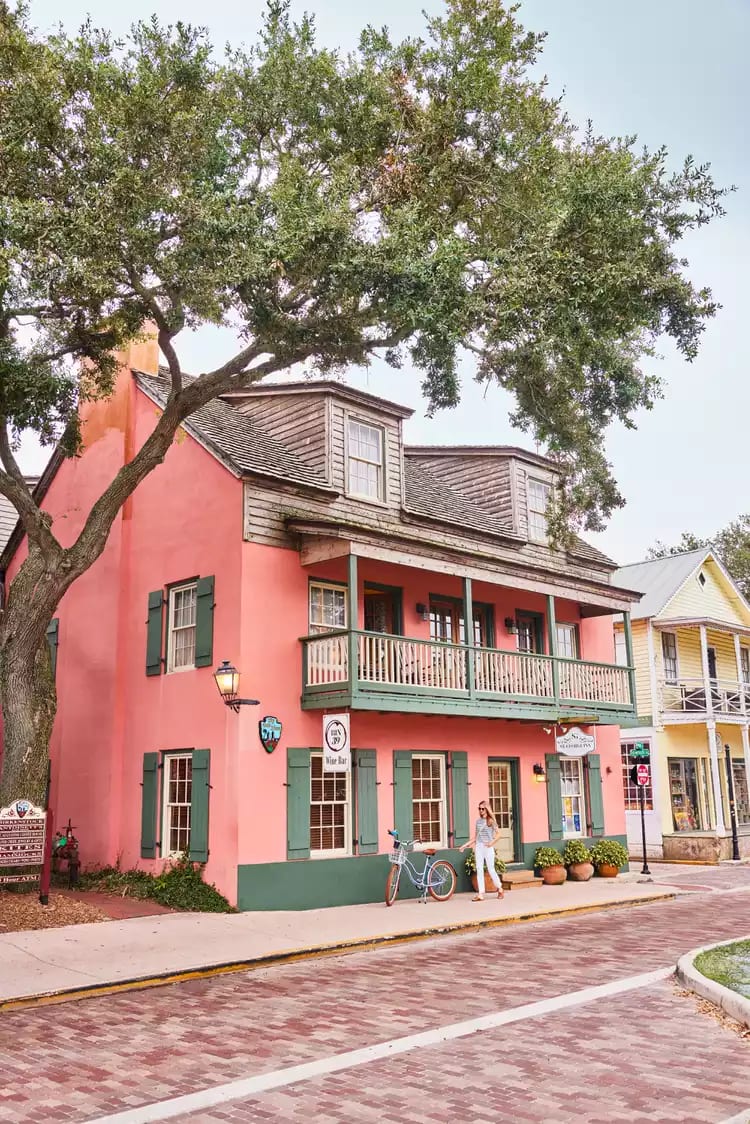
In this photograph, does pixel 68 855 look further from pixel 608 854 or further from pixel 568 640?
pixel 568 640

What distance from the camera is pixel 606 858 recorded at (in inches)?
732

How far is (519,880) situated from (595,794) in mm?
3545

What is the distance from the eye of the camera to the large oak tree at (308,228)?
444 inches

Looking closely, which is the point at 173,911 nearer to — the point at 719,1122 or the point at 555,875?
the point at 555,875

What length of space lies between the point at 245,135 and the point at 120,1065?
1118 cm

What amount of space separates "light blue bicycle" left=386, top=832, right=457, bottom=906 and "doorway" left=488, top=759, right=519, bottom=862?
2259mm

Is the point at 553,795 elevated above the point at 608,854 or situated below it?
above

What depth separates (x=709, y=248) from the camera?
41.5ft

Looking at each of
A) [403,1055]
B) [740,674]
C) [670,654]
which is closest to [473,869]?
[403,1055]

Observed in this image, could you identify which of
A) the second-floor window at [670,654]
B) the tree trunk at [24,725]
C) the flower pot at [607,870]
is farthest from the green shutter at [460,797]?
the second-floor window at [670,654]

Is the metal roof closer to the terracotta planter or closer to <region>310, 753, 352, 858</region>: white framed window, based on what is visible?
the terracotta planter

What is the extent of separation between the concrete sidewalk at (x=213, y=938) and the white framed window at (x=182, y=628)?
419 cm

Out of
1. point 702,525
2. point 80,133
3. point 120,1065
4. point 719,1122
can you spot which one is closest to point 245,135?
point 80,133

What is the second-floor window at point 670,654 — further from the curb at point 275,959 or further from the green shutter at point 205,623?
the green shutter at point 205,623
